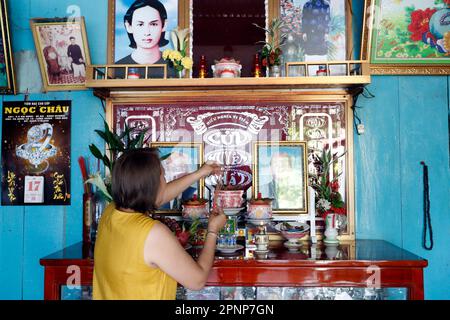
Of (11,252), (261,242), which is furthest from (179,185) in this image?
(11,252)

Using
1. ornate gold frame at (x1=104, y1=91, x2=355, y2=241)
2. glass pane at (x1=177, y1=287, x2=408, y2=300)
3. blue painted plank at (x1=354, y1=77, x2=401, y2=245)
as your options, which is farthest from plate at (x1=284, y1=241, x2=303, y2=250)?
blue painted plank at (x1=354, y1=77, x2=401, y2=245)

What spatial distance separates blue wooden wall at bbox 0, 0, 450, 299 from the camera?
2.56 metres

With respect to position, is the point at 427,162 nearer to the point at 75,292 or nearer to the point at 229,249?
the point at 229,249

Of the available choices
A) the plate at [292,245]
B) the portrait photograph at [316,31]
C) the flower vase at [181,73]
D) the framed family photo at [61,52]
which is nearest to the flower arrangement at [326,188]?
the plate at [292,245]

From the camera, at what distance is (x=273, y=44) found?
259 cm

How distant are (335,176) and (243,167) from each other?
22.7 inches

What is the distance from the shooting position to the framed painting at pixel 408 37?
2473mm

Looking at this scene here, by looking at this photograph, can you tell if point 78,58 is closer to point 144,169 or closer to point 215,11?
point 215,11

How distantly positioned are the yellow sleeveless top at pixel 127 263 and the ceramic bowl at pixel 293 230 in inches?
39.3

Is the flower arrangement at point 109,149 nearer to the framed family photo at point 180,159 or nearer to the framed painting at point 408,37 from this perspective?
the framed family photo at point 180,159

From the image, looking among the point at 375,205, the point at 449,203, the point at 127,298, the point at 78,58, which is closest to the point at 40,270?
the point at 78,58

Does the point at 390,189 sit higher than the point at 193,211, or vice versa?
the point at 390,189

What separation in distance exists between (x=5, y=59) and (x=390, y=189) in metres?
2.58

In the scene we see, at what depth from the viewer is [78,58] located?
8.71 feet
